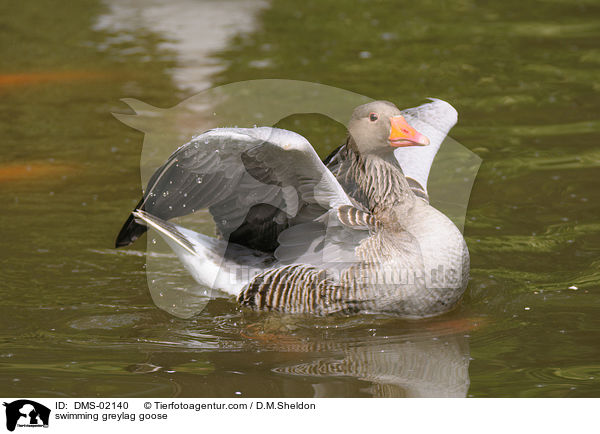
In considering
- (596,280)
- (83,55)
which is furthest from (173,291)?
(83,55)

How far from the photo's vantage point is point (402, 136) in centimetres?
750

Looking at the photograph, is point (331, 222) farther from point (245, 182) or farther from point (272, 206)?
point (245, 182)

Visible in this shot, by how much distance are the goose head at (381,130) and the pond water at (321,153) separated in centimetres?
146

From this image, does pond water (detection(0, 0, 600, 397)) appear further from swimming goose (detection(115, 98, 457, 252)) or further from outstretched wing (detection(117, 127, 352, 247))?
outstretched wing (detection(117, 127, 352, 247))

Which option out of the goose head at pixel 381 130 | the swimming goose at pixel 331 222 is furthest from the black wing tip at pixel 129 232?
the goose head at pixel 381 130

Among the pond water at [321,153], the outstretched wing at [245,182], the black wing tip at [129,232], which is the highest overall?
the outstretched wing at [245,182]

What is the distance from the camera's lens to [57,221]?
9859 millimetres

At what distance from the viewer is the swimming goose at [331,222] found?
7.32 m

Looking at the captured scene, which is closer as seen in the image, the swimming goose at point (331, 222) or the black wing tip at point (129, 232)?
the swimming goose at point (331, 222)

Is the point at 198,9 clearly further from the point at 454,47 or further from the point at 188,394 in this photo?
the point at 188,394

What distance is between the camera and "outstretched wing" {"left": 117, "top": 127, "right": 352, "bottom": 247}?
6875mm
